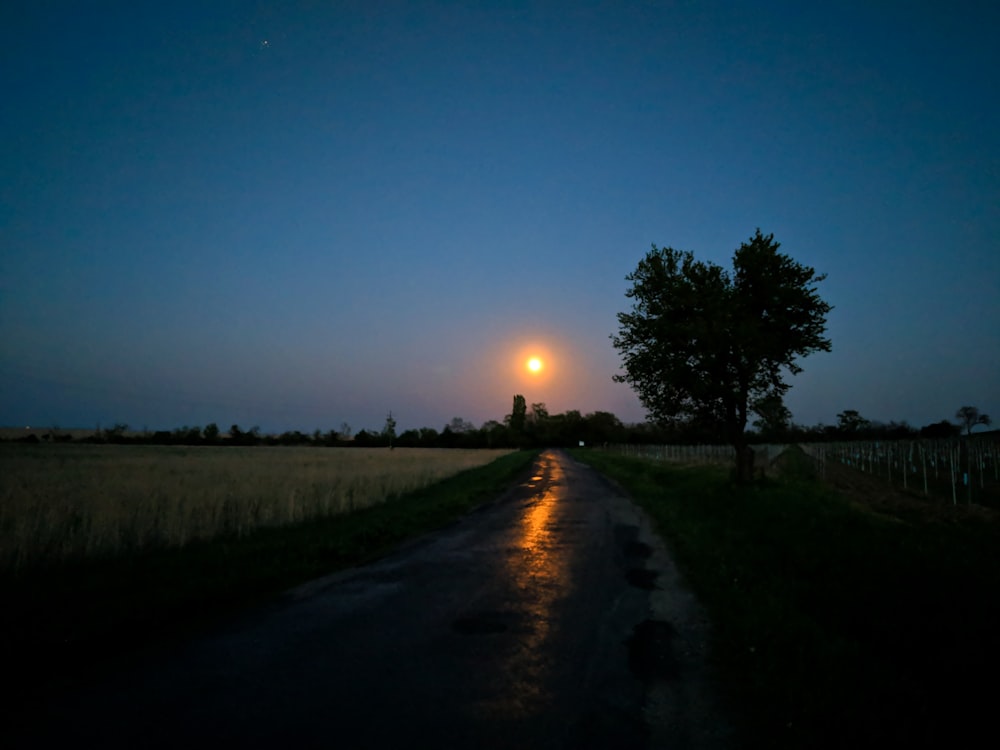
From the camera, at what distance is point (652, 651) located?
243 inches

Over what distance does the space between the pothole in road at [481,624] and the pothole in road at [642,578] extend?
9.74 feet

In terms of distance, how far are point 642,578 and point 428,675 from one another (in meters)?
5.38

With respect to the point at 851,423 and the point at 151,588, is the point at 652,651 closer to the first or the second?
the point at 151,588

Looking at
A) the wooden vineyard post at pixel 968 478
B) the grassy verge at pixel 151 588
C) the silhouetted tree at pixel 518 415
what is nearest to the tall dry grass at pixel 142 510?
the grassy verge at pixel 151 588

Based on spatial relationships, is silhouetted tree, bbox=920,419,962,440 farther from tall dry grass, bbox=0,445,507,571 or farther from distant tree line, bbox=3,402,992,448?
tall dry grass, bbox=0,445,507,571

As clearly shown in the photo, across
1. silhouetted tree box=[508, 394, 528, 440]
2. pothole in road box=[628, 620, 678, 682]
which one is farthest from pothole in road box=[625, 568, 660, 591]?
silhouetted tree box=[508, 394, 528, 440]

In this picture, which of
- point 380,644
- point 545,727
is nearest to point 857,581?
point 545,727

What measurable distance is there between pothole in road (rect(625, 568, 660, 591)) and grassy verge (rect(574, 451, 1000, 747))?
678mm

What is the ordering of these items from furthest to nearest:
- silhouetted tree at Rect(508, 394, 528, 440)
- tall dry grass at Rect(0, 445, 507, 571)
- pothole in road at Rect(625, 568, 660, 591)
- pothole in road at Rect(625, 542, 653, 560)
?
silhouetted tree at Rect(508, 394, 528, 440) → pothole in road at Rect(625, 542, 653, 560) → tall dry grass at Rect(0, 445, 507, 571) → pothole in road at Rect(625, 568, 660, 591)

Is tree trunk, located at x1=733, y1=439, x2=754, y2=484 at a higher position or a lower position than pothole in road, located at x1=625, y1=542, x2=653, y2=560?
higher

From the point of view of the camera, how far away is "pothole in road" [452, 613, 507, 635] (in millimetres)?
6785

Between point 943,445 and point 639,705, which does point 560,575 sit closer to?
point 639,705

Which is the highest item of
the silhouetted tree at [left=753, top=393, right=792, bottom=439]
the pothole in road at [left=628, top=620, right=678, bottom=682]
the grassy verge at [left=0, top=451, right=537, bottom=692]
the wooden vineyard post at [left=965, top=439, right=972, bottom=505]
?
the silhouetted tree at [left=753, top=393, right=792, bottom=439]

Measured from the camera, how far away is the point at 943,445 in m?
37.6
